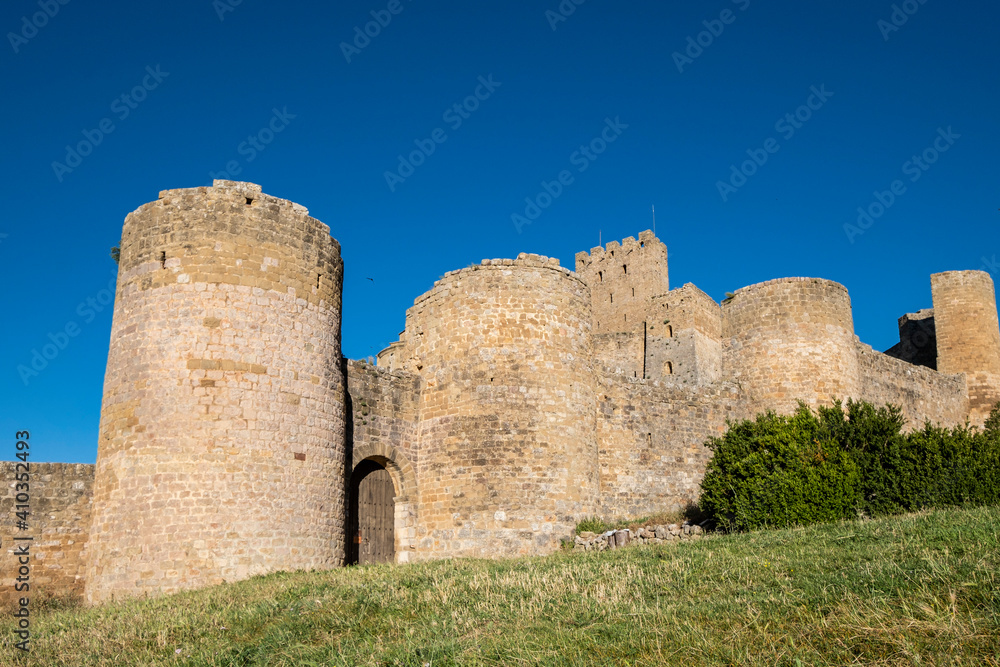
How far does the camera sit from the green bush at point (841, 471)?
1449 cm

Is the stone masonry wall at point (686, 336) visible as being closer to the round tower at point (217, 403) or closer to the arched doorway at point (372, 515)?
the arched doorway at point (372, 515)

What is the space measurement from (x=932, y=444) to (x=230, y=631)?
12294mm

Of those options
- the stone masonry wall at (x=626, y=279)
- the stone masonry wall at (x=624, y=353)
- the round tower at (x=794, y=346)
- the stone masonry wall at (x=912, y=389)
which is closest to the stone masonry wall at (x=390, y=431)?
the round tower at (x=794, y=346)

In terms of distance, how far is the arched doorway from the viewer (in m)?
15.7

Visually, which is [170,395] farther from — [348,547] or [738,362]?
[738,362]

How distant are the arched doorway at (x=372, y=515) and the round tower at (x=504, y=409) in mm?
666

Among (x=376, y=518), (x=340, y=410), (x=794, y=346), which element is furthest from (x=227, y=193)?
(x=794, y=346)

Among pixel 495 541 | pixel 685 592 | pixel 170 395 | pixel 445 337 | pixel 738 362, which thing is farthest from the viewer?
pixel 738 362

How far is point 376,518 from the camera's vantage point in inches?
635

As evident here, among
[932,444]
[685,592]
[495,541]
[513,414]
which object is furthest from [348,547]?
[932,444]

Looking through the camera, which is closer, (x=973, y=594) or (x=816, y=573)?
(x=973, y=594)

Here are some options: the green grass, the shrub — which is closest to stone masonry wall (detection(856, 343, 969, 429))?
the shrub

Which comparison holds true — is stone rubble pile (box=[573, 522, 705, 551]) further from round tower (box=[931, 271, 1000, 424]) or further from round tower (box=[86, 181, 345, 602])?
round tower (box=[931, 271, 1000, 424])

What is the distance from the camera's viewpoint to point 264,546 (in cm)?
1283
